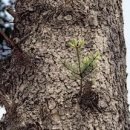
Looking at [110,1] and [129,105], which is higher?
[110,1]

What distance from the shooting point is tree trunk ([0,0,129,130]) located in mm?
1960

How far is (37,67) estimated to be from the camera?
209 cm

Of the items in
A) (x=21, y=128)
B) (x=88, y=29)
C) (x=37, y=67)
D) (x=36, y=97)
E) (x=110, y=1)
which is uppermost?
(x=110, y=1)

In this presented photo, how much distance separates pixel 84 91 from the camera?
196cm

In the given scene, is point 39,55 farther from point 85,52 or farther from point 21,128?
point 21,128

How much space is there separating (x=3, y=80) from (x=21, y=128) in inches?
12.8

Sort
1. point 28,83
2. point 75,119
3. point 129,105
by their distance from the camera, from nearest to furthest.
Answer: point 75,119
point 28,83
point 129,105

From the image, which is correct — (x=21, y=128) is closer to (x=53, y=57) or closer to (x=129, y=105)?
(x=53, y=57)

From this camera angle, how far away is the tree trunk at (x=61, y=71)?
6.43ft

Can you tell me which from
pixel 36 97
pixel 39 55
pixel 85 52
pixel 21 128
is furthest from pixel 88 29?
pixel 21 128

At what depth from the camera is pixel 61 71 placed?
205 cm

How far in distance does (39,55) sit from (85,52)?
0.71 ft

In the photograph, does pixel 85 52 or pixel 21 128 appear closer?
pixel 21 128

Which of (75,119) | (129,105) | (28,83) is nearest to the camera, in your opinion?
(75,119)
